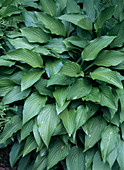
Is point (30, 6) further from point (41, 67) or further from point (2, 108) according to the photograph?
point (2, 108)

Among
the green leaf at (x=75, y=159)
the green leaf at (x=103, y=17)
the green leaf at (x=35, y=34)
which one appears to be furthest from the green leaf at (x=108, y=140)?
the green leaf at (x=35, y=34)

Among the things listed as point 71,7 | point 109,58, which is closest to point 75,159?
point 109,58

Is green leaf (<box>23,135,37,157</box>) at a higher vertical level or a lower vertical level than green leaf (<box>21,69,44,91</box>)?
lower

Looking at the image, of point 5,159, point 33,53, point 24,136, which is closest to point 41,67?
point 33,53

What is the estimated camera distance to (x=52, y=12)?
2762mm

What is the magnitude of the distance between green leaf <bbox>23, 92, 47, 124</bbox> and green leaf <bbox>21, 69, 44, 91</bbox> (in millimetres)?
125

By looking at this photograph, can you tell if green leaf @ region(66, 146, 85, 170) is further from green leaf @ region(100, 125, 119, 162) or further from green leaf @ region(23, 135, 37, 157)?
green leaf @ region(23, 135, 37, 157)

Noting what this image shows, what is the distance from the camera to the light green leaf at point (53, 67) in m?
2.32

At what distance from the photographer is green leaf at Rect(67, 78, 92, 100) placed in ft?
7.03

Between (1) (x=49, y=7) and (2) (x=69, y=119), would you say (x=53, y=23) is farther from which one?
(2) (x=69, y=119)

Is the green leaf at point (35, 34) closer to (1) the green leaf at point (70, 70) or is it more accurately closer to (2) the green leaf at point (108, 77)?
(1) the green leaf at point (70, 70)

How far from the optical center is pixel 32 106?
2.19 meters

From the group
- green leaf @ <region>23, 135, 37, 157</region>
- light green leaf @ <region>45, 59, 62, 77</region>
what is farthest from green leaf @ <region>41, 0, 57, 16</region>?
green leaf @ <region>23, 135, 37, 157</region>

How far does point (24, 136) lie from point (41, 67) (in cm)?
76
